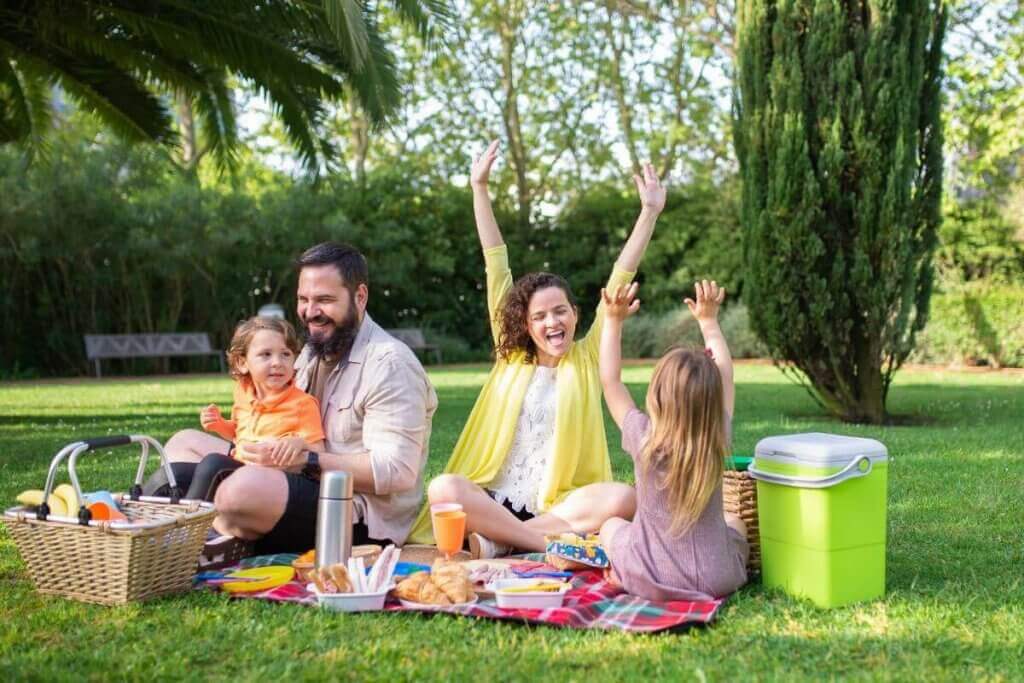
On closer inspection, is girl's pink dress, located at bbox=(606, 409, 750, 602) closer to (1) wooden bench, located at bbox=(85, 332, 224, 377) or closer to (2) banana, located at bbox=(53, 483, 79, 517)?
(2) banana, located at bbox=(53, 483, 79, 517)

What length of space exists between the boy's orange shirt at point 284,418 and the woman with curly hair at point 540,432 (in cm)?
69

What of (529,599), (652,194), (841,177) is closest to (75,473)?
(529,599)

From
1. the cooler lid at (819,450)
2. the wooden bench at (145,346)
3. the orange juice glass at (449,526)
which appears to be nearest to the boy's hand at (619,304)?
the cooler lid at (819,450)

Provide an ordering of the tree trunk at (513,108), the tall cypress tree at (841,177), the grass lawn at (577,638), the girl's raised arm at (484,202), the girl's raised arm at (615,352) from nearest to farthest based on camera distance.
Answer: the grass lawn at (577,638) < the girl's raised arm at (615,352) < the girl's raised arm at (484,202) < the tall cypress tree at (841,177) < the tree trunk at (513,108)

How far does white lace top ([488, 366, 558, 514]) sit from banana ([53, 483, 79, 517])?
1690mm

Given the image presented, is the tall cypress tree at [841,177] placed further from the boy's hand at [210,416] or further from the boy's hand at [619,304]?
the boy's hand at [210,416]

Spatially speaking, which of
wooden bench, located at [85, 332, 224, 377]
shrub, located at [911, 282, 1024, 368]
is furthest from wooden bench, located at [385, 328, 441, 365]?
shrub, located at [911, 282, 1024, 368]

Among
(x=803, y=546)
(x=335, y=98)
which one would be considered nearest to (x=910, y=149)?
(x=335, y=98)

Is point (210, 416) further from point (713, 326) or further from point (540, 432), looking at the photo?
point (713, 326)

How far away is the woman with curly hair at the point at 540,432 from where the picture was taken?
4309 mm

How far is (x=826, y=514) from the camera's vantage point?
355cm

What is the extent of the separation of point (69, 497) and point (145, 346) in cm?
1515

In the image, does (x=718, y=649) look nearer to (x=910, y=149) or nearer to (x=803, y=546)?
(x=803, y=546)

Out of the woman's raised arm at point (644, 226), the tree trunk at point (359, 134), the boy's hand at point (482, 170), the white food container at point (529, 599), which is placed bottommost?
the white food container at point (529, 599)
